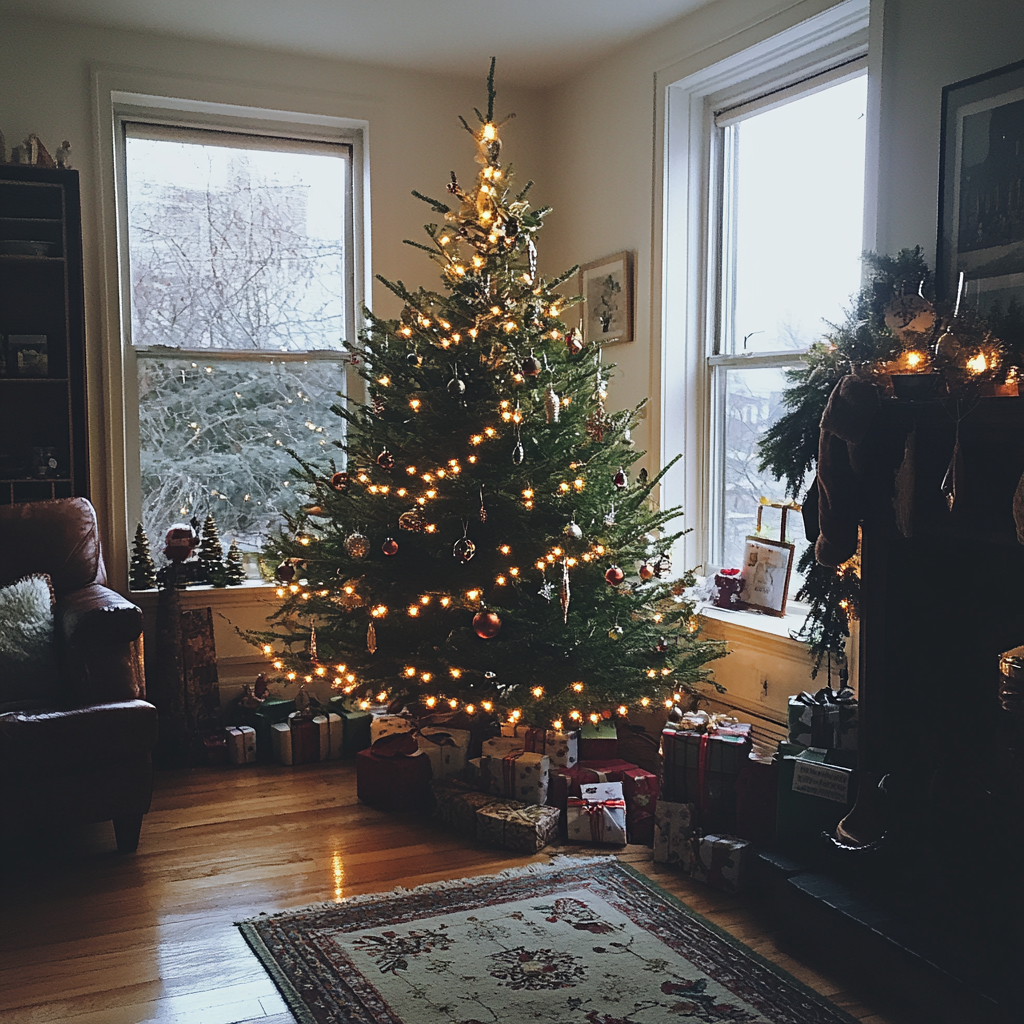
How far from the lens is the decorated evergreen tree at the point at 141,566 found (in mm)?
4203

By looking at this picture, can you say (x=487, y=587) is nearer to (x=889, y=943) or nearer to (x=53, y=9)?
(x=889, y=943)

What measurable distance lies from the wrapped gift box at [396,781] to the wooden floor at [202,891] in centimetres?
7

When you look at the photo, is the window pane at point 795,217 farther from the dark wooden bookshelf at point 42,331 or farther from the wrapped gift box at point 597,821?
the dark wooden bookshelf at point 42,331

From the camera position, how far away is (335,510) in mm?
3447

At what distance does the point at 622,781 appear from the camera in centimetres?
331

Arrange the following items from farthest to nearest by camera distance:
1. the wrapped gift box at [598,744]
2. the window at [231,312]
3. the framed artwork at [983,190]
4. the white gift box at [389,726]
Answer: the window at [231,312]
the white gift box at [389,726]
the wrapped gift box at [598,744]
the framed artwork at [983,190]

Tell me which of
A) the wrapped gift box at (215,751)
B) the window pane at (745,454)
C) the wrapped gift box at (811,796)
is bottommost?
the wrapped gift box at (215,751)

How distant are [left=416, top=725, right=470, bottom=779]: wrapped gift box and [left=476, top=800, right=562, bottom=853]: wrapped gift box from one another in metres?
0.36

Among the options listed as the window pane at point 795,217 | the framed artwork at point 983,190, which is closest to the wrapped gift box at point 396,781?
the window pane at point 795,217

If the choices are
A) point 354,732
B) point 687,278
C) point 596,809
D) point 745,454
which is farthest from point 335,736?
point 687,278

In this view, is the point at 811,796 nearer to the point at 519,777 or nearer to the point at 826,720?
the point at 826,720

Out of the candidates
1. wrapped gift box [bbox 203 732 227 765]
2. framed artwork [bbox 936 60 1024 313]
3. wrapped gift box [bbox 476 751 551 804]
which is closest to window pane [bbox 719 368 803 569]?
framed artwork [bbox 936 60 1024 313]

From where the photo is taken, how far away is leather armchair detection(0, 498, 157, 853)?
9.48 feet

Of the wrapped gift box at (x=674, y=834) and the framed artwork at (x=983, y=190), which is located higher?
the framed artwork at (x=983, y=190)
